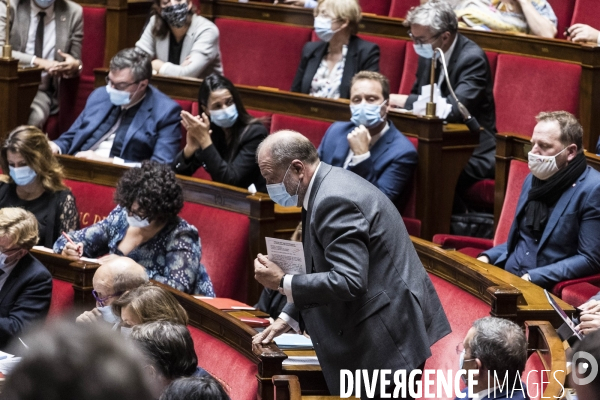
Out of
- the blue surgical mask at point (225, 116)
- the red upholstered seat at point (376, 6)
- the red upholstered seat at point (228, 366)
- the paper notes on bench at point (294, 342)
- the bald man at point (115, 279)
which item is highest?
the red upholstered seat at point (376, 6)

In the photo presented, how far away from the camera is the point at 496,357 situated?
1242mm

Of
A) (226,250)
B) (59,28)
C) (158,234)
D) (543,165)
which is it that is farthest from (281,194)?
(59,28)

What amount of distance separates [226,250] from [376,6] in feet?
4.55

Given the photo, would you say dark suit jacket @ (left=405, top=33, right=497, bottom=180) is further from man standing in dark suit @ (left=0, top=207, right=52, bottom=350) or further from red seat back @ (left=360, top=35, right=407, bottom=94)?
man standing in dark suit @ (left=0, top=207, right=52, bottom=350)

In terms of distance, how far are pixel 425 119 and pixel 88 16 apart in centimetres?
143

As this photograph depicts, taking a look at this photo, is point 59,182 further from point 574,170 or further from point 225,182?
point 574,170

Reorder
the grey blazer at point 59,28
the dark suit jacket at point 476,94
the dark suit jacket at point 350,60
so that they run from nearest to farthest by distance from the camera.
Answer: the dark suit jacket at point 476,94 < the dark suit jacket at point 350,60 < the grey blazer at point 59,28

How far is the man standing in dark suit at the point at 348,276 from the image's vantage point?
4.25 ft

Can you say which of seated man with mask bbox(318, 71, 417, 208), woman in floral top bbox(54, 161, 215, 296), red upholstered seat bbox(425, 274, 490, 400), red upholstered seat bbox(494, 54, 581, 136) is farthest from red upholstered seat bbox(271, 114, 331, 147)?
red upholstered seat bbox(425, 274, 490, 400)

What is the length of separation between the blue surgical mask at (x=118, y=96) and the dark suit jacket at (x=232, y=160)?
24 centimetres

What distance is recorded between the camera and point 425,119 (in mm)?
2264

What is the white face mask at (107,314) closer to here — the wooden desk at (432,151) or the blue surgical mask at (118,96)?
the wooden desk at (432,151)

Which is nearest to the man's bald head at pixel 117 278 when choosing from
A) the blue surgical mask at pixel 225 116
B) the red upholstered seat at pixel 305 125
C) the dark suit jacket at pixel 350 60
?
the blue surgical mask at pixel 225 116

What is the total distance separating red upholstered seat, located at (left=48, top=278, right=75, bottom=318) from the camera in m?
1.81
